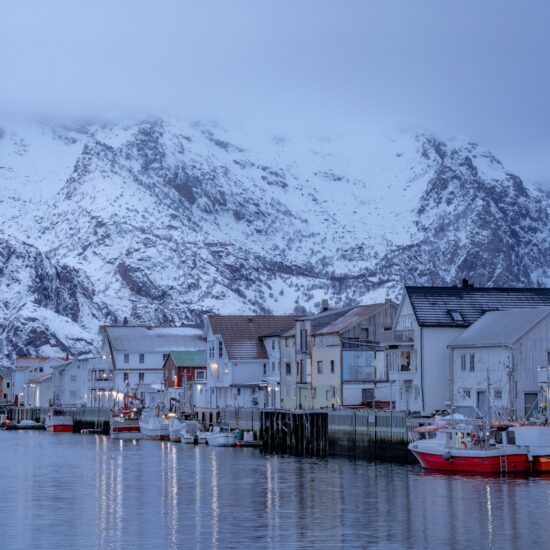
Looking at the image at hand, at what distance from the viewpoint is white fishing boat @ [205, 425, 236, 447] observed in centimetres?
11944

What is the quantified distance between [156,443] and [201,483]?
49.9m

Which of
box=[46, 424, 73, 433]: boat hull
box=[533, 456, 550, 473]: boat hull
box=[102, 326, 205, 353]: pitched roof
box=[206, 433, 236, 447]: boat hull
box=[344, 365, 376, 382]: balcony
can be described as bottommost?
box=[533, 456, 550, 473]: boat hull

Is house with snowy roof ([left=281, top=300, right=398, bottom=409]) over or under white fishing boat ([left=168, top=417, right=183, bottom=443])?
over

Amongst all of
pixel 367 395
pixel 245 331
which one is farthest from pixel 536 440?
pixel 245 331

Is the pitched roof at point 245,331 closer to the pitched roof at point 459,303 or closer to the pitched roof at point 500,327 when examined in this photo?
the pitched roof at point 459,303

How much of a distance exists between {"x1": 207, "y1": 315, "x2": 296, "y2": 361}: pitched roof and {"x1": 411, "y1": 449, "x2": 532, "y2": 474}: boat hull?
184 ft

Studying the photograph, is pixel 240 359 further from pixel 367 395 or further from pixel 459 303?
pixel 459 303

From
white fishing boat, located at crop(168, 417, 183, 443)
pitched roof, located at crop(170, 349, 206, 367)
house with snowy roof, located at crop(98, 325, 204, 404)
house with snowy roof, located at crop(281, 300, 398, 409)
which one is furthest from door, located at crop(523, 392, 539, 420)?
house with snowy roof, located at crop(98, 325, 204, 404)

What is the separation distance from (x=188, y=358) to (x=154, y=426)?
21.9 metres

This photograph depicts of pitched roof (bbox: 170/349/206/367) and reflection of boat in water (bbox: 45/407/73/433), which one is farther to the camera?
reflection of boat in water (bbox: 45/407/73/433)

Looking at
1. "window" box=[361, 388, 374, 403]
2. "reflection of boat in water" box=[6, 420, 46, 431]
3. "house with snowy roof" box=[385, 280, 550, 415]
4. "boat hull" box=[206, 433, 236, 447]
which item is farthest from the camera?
"reflection of boat in water" box=[6, 420, 46, 431]

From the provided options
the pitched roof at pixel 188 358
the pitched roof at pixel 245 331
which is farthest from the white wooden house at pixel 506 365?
the pitched roof at pixel 188 358

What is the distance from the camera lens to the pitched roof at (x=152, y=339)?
173 meters

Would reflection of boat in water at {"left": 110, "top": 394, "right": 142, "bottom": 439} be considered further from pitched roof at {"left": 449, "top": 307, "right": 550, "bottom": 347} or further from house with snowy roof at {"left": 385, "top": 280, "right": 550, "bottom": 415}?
pitched roof at {"left": 449, "top": 307, "right": 550, "bottom": 347}
